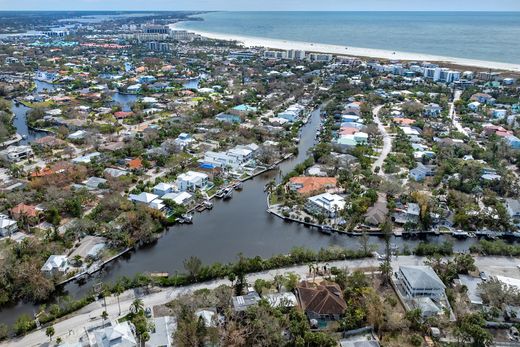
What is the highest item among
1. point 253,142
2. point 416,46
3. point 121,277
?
point 416,46

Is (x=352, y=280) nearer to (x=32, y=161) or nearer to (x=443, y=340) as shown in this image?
(x=443, y=340)

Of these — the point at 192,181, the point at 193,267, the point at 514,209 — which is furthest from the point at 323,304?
the point at 514,209

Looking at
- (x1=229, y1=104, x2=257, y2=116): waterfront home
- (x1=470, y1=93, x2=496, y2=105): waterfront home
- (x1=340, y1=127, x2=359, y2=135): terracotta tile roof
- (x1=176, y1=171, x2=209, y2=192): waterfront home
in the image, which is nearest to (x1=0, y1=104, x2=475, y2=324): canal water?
(x1=176, y1=171, x2=209, y2=192): waterfront home

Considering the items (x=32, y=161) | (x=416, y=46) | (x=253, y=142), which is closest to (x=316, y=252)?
(x=253, y=142)

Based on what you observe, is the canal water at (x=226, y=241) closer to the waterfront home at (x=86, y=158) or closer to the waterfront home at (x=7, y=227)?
the waterfront home at (x=7, y=227)

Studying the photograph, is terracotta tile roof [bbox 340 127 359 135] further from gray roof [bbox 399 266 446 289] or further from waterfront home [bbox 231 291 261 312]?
waterfront home [bbox 231 291 261 312]
